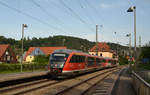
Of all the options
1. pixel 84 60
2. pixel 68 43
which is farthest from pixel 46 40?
pixel 84 60

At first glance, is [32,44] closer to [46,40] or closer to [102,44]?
[46,40]

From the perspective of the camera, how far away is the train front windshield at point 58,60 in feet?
56.4

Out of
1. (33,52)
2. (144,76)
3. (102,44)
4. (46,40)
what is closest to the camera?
(144,76)

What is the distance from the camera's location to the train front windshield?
17.2 metres

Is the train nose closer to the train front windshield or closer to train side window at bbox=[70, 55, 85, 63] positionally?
the train front windshield

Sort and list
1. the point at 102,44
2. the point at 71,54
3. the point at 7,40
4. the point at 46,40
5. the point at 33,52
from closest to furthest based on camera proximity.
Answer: the point at 71,54, the point at 33,52, the point at 102,44, the point at 7,40, the point at 46,40

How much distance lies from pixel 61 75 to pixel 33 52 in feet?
215

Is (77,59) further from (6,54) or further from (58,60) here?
(6,54)

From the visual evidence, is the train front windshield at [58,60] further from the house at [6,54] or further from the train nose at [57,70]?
the house at [6,54]

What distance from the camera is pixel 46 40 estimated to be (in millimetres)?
131500

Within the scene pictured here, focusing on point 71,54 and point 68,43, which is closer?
point 71,54

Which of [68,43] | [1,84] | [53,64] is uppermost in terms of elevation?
[68,43]

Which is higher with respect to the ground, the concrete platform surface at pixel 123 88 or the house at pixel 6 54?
the house at pixel 6 54

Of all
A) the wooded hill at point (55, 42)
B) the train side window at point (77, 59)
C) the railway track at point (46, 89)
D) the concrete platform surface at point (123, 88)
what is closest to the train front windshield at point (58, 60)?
the train side window at point (77, 59)
